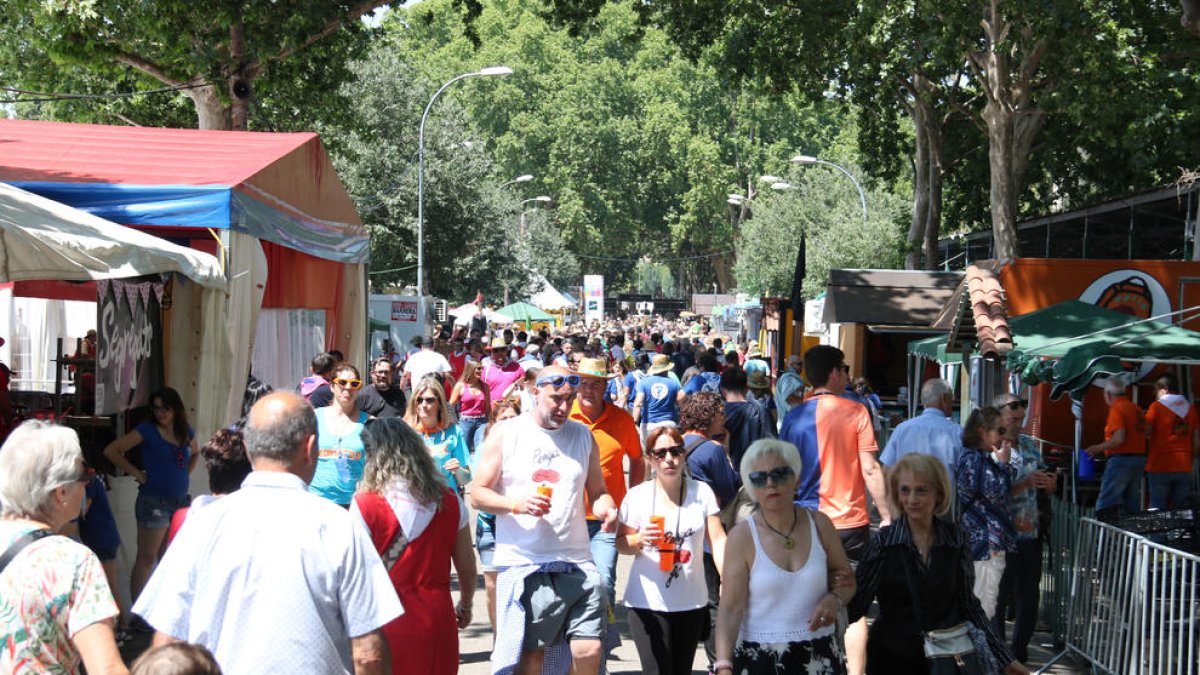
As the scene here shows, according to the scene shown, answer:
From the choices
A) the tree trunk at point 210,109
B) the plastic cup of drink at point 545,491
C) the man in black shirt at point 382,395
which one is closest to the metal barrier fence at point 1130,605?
the plastic cup of drink at point 545,491

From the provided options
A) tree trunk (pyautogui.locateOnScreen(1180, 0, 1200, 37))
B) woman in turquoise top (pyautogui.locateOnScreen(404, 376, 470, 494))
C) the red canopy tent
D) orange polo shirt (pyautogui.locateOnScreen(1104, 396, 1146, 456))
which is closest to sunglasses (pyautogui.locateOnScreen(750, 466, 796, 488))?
woman in turquoise top (pyautogui.locateOnScreen(404, 376, 470, 494))

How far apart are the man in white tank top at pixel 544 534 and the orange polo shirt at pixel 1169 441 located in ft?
26.1

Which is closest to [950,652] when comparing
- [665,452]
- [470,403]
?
[665,452]

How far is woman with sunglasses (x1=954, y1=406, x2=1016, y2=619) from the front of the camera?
7629mm

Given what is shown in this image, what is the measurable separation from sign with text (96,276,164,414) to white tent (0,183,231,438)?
0.13 metres

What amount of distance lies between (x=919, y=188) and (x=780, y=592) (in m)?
21.4

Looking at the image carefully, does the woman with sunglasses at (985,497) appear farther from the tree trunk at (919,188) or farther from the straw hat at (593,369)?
the tree trunk at (919,188)

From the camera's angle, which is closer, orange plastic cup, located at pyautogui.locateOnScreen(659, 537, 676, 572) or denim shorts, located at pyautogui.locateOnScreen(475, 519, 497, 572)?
orange plastic cup, located at pyautogui.locateOnScreen(659, 537, 676, 572)

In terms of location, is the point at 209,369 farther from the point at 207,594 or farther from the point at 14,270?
the point at 207,594

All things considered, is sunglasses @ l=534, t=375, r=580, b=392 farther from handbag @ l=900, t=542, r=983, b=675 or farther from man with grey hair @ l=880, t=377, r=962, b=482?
man with grey hair @ l=880, t=377, r=962, b=482

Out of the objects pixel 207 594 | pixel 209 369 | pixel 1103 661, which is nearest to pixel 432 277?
pixel 209 369

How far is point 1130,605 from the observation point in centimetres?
750

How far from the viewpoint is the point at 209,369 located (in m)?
9.49

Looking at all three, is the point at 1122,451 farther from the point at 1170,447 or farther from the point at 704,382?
the point at 704,382
